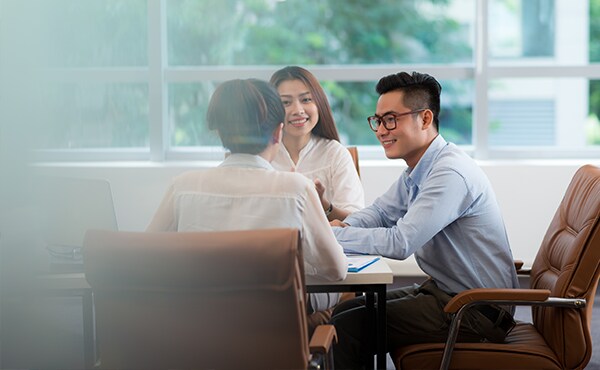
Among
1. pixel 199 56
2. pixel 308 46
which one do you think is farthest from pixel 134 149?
pixel 308 46

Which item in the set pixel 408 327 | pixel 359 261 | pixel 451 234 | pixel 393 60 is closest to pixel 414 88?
pixel 451 234

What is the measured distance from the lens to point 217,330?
1627 mm

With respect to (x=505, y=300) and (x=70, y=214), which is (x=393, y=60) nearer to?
(x=505, y=300)

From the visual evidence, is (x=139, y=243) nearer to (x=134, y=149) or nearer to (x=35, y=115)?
(x=35, y=115)

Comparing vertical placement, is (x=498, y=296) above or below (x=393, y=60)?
below

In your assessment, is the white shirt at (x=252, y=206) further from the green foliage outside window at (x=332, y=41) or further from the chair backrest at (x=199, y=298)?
the green foliage outside window at (x=332, y=41)

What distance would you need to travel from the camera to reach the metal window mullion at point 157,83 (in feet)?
15.4

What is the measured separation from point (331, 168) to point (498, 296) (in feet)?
4.39

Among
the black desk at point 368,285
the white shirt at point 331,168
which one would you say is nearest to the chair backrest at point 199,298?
the black desk at point 368,285

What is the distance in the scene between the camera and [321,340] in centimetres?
171

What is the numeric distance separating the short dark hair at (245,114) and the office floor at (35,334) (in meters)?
0.68

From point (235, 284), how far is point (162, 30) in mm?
3414

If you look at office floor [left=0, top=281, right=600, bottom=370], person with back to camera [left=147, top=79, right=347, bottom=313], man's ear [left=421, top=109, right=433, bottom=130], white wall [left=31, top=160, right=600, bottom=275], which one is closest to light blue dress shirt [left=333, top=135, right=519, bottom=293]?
man's ear [left=421, top=109, right=433, bottom=130]

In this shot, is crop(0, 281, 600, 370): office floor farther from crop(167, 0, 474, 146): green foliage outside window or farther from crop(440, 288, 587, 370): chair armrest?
crop(167, 0, 474, 146): green foliage outside window
